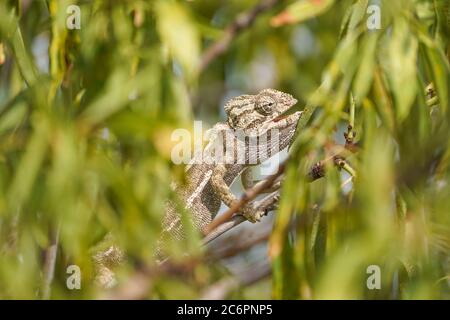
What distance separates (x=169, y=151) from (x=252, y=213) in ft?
0.83

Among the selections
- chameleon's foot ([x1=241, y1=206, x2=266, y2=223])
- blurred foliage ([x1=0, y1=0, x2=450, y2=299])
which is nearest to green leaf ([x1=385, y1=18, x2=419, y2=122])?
blurred foliage ([x1=0, y1=0, x2=450, y2=299])

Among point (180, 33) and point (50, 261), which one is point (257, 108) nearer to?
point (180, 33)

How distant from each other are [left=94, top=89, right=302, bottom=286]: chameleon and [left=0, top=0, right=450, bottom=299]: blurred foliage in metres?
0.13

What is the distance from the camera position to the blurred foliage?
175 centimetres

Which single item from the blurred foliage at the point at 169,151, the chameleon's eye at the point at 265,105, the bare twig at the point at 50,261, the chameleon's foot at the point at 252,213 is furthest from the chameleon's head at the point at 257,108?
the bare twig at the point at 50,261

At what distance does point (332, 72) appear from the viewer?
6.15 feet

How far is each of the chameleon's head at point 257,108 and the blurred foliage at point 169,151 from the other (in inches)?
5.6

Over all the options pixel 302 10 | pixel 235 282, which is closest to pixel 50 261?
pixel 235 282

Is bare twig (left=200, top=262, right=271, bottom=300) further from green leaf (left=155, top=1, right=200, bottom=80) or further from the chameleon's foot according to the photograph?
green leaf (left=155, top=1, right=200, bottom=80)

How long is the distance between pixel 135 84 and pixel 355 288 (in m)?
0.60

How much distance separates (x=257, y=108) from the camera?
2217 mm

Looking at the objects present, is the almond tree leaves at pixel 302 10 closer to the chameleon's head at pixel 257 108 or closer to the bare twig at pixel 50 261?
the chameleon's head at pixel 257 108
